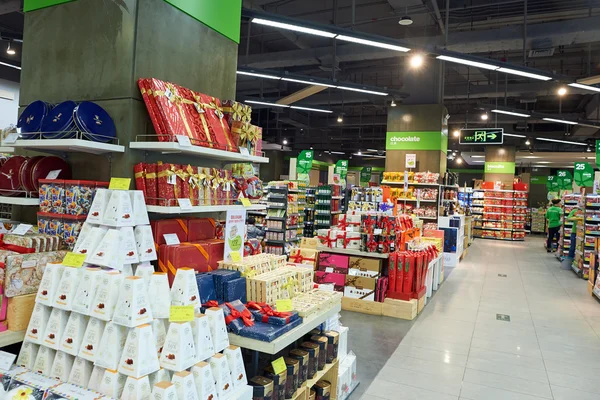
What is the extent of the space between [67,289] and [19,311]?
1.06ft

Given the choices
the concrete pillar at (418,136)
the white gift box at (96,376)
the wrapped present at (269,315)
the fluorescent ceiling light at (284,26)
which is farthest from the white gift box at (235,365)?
the concrete pillar at (418,136)

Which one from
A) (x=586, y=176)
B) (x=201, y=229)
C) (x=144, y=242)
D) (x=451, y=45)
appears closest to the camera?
(x=144, y=242)

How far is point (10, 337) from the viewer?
2.18 metres

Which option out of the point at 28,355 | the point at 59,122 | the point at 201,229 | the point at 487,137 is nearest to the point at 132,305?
the point at 28,355

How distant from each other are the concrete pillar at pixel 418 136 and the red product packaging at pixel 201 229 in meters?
9.08

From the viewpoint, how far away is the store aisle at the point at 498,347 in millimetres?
3992

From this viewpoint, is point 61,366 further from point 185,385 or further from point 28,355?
point 185,385

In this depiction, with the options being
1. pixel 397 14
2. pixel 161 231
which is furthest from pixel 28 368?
pixel 397 14

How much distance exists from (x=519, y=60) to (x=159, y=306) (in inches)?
530

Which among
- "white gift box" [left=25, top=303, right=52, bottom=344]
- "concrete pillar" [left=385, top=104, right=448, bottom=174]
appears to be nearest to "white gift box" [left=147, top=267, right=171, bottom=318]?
"white gift box" [left=25, top=303, right=52, bottom=344]

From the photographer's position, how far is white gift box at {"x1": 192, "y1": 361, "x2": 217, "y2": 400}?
2.03m

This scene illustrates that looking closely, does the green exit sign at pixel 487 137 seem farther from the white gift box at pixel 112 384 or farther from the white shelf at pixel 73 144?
the white gift box at pixel 112 384

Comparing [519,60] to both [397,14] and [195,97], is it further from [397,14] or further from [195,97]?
[195,97]

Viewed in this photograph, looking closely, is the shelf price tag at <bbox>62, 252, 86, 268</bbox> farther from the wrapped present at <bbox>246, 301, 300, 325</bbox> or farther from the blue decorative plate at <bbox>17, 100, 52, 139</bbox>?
the wrapped present at <bbox>246, 301, 300, 325</bbox>
